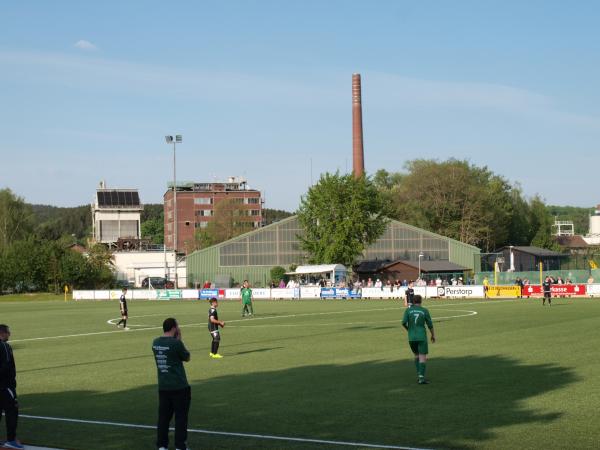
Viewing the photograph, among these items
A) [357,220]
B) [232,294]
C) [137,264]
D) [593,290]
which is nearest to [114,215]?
[137,264]

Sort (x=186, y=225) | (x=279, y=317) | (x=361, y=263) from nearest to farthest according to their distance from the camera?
(x=279, y=317) → (x=361, y=263) → (x=186, y=225)

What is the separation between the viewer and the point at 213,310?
25.5 meters

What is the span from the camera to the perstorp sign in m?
66.8

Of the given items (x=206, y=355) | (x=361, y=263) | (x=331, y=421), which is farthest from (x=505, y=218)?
(x=331, y=421)

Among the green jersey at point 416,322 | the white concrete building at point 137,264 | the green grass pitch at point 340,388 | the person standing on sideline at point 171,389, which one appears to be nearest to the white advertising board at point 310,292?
the green grass pitch at point 340,388

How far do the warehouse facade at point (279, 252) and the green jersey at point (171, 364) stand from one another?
297 feet

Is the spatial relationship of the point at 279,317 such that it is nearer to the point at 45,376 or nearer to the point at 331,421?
the point at 45,376

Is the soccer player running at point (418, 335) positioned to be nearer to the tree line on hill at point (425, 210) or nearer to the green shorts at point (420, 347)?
the green shorts at point (420, 347)

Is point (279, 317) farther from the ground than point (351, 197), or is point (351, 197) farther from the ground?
point (351, 197)

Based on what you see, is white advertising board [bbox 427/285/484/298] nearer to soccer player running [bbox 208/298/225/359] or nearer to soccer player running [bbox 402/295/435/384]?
soccer player running [bbox 208/298/225/359]

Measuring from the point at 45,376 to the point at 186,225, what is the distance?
509ft

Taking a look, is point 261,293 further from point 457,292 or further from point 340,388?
point 340,388

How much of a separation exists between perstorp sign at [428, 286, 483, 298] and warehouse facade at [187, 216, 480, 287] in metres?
35.7

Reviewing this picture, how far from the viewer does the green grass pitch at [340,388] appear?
1312cm
